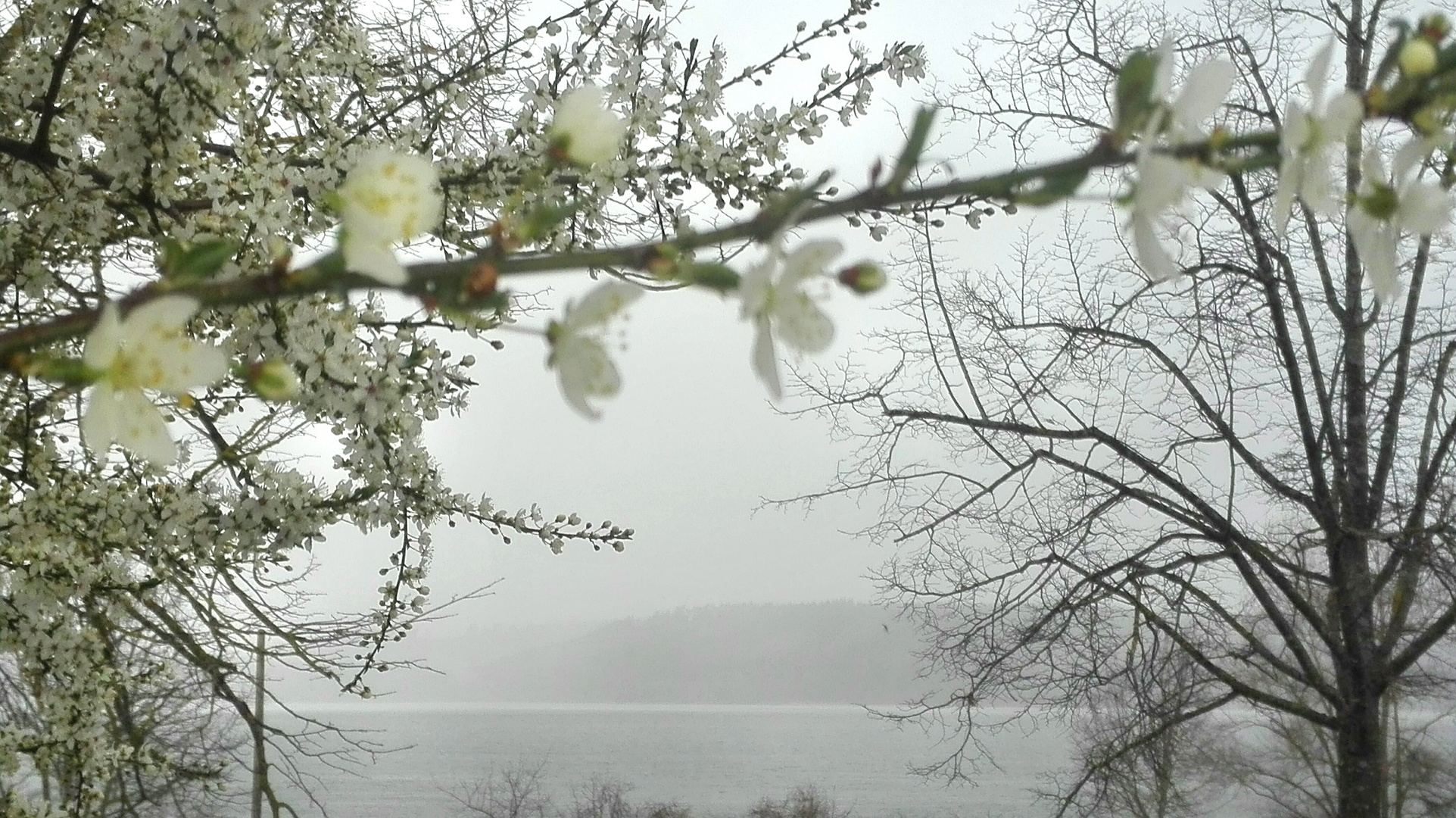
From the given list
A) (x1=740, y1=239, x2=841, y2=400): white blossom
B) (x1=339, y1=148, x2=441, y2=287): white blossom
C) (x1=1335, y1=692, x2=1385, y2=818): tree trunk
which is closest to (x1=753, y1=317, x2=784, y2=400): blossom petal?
(x1=740, y1=239, x2=841, y2=400): white blossom

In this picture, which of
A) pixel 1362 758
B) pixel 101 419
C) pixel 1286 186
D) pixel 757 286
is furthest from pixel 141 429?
pixel 1362 758

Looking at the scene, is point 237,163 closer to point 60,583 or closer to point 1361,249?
point 60,583

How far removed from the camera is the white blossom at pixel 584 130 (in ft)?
1.34

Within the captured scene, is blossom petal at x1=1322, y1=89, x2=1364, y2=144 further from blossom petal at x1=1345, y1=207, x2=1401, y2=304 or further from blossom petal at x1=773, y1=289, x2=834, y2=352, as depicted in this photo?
blossom petal at x1=773, y1=289, x2=834, y2=352

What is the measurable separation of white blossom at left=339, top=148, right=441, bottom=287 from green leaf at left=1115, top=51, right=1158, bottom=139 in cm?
24

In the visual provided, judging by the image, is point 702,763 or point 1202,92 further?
point 702,763

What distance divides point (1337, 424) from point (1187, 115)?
5746 millimetres

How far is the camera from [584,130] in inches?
16.1

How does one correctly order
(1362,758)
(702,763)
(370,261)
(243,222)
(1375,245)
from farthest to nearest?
(702,763) < (1362,758) < (243,222) < (1375,245) < (370,261)

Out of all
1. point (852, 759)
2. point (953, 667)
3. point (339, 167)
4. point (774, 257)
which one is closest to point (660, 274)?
point (774, 257)

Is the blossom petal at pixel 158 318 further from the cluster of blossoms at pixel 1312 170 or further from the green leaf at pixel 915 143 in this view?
the cluster of blossoms at pixel 1312 170

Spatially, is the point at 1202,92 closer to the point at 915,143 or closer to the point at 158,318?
the point at 915,143

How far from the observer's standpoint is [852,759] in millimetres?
49250

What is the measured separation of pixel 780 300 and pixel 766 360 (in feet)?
0.07
